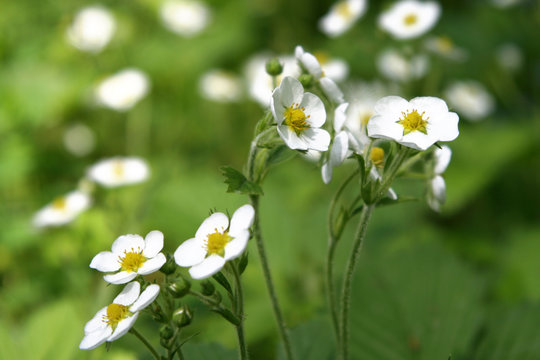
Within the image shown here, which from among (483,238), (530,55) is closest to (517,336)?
(483,238)

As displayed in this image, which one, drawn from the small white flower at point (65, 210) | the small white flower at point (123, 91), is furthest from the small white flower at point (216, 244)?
the small white flower at point (123, 91)

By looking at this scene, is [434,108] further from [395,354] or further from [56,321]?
[56,321]

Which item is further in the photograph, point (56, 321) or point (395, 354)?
point (56, 321)

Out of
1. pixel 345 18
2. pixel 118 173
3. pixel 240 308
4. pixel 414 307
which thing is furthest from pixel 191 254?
pixel 345 18

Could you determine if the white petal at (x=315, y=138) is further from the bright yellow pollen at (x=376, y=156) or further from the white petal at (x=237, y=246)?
the white petal at (x=237, y=246)

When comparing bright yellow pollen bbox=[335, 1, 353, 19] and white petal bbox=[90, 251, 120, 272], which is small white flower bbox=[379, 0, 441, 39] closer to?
bright yellow pollen bbox=[335, 1, 353, 19]

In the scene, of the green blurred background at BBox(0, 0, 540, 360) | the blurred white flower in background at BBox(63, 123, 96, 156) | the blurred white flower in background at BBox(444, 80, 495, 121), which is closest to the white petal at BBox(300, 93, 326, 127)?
the green blurred background at BBox(0, 0, 540, 360)

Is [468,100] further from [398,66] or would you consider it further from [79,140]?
[79,140]
